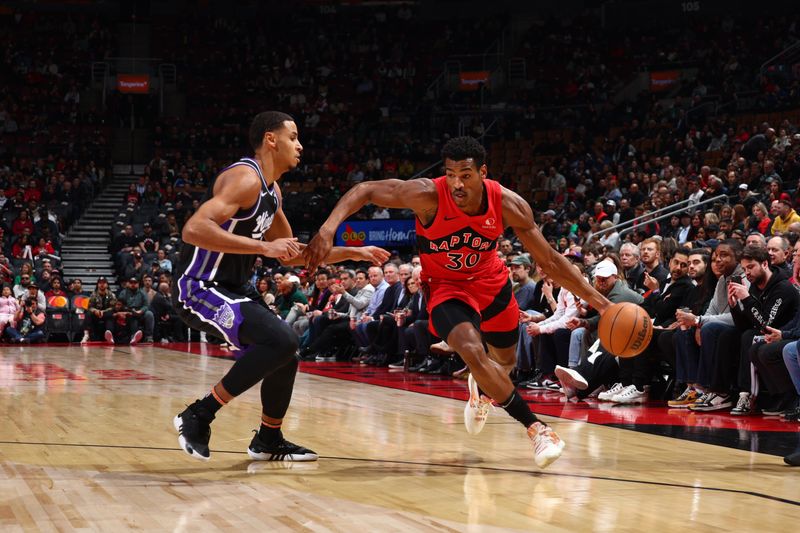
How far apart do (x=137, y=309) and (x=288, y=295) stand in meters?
4.11

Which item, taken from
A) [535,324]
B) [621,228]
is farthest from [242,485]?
[621,228]

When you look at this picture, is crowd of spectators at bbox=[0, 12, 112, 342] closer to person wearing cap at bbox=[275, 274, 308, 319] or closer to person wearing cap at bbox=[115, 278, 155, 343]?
person wearing cap at bbox=[115, 278, 155, 343]

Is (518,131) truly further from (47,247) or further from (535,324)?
(535,324)

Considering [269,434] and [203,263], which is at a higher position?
[203,263]

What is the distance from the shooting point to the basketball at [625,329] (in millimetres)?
5137

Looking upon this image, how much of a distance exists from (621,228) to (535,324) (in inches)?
269

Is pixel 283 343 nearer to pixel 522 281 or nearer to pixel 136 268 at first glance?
pixel 522 281

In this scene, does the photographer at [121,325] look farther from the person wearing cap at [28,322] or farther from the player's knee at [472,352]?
the player's knee at [472,352]

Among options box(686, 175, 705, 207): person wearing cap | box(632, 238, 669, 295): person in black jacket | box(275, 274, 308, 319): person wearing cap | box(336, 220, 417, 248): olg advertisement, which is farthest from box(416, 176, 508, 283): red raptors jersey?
box(336, 220, 417, 248): olg advertisement

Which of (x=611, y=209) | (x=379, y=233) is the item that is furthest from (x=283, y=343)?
(x=379, y=233)

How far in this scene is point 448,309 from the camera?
5164 mm

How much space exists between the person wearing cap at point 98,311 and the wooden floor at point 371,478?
977cm

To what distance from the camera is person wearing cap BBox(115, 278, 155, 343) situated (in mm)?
17078

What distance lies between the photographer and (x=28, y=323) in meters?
16.5
